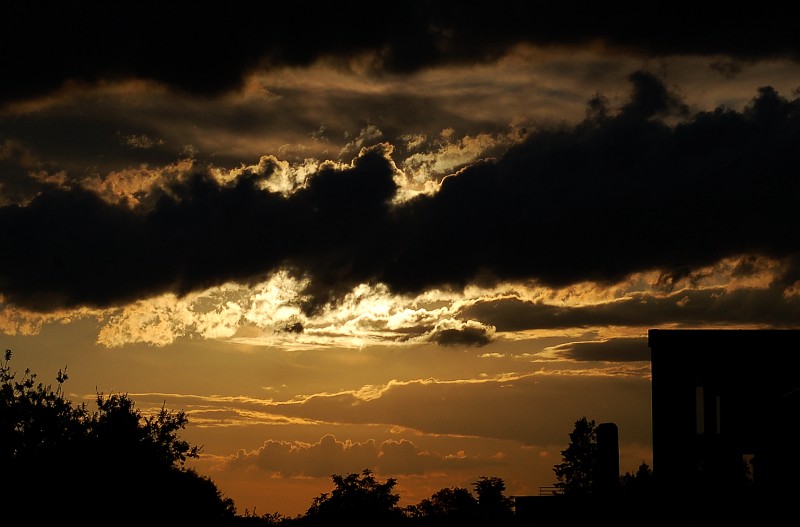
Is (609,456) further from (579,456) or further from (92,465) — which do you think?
(579,456)

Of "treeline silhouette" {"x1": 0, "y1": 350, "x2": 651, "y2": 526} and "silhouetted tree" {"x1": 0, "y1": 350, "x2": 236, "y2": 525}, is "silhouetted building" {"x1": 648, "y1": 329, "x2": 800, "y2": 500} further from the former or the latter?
"silhouetted tree" {"x1": 0, "y1": 350, "x2": 236, "y2": 525}

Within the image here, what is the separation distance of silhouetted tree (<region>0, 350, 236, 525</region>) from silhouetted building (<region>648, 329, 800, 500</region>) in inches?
1220

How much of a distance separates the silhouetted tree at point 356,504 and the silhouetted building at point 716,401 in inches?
3975

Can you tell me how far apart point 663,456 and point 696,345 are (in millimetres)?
5550

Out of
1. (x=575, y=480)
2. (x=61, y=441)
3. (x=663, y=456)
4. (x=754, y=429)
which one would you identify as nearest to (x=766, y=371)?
(x=754, y=429)

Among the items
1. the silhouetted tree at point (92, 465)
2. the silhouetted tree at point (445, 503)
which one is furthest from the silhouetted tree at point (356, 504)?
the silhouetted tree at point (92, 465)

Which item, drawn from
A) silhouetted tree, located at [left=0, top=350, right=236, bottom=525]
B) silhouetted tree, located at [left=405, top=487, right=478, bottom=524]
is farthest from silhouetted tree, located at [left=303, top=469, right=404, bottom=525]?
silhouetted tree, located at [left=0, top=350, right=236, bottom=525]

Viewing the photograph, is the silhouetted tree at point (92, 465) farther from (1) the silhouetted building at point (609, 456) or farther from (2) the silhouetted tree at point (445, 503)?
(2) the silhouetted tree at point (445, 503)

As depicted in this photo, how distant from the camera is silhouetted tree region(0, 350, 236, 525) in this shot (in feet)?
199

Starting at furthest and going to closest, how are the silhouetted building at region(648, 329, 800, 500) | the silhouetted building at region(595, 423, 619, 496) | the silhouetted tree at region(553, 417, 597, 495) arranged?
the silhouetted tree at region(553, 417, 597, 495)
the silhouetted building at region(595, 423, 619, 496)
the silhouetted building at region(648, 329, 800, 500)

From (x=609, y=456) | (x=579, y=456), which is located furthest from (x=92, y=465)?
(x=579, y=456)

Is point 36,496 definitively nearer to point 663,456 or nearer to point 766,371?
point 663,456

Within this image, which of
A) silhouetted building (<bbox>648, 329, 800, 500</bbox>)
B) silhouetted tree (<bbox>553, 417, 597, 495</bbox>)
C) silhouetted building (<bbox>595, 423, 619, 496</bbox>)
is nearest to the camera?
silhouetted building (<bbox>648, 329, 800, 500</bbox>)

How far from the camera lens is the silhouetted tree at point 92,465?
60.6m
